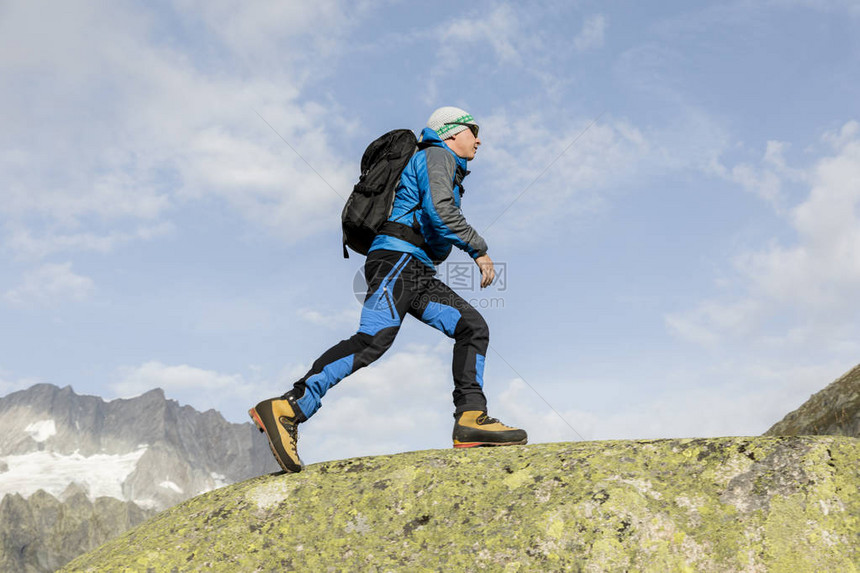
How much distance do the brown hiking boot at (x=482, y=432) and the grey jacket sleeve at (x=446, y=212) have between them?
1.69 m

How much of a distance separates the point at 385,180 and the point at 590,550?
163 inches

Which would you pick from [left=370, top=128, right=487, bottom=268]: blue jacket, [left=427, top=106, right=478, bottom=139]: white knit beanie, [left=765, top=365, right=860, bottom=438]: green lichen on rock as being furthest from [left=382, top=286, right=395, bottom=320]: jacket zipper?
[left=765, top=365, right=860, bottom=438]: green lichen on rock

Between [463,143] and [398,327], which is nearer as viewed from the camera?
[398,327]

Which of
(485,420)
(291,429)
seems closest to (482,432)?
(485,420)

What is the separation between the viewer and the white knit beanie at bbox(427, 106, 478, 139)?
23.7 feet

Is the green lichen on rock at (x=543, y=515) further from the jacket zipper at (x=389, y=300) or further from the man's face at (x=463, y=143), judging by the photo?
the man's face at (x=463, y=143)

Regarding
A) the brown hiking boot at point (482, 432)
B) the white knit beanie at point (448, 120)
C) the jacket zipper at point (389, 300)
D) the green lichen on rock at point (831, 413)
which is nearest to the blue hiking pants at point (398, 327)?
the jacket zipper at point (389, 300)

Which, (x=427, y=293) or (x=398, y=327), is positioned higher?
(x=427, y=293)

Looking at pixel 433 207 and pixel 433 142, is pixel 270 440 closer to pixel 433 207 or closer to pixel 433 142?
pixel 433 207

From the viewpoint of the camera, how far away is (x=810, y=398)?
10.5 metres

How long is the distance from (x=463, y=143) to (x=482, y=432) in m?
3.18

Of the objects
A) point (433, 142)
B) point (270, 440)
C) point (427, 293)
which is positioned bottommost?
point (270, 440)

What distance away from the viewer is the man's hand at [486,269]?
666 centimetres

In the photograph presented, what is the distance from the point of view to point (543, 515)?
455cm
